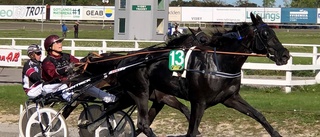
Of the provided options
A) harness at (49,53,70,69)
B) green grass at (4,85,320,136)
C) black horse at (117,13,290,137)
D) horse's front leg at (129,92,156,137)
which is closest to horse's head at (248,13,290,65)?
black horse at (117,13,290,137)

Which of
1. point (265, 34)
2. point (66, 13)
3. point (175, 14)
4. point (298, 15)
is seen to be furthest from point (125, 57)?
point (298, 15)

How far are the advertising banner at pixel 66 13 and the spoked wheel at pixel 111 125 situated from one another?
65.6 meters

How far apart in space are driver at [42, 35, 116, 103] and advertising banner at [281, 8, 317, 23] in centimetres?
6587

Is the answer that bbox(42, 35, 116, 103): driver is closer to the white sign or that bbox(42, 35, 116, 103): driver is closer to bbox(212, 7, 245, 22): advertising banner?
the white sign

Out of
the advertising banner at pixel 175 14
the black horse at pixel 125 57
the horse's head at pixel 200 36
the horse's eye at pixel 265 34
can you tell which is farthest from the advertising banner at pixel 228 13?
the horse's eye at pixel 265 34

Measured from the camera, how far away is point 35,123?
902 cm

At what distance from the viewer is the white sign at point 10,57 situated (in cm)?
2052

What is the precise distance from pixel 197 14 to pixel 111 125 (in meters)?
65.2

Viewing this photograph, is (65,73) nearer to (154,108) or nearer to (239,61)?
(154,108)

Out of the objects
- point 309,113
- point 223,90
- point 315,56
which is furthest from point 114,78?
point 315,56

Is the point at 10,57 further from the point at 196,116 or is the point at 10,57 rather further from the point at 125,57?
the point at 196,116

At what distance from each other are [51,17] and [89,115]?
67.9m

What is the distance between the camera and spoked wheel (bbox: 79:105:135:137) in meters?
9.14

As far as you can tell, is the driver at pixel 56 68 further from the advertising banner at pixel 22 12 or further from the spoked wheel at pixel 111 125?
the advertising banner at pixel 22 12
